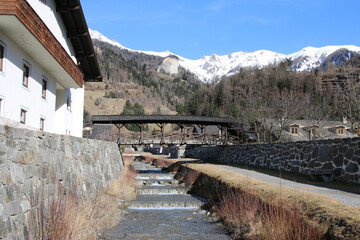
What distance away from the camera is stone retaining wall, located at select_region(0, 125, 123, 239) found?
246 inches

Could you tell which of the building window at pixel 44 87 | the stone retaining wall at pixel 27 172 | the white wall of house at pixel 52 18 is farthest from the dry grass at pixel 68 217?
the white wall of house at pixel 52 18

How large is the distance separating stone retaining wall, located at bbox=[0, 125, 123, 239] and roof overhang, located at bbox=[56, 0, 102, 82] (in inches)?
408

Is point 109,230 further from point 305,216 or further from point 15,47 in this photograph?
point 15,47

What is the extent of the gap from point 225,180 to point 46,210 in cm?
912

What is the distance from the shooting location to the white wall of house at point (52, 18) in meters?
16.9

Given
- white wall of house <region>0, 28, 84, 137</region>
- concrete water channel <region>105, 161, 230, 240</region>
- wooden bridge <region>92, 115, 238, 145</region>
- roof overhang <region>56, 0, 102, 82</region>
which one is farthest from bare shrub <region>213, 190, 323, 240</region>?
wooden bridge <region>92, 115, 238, 145</region>

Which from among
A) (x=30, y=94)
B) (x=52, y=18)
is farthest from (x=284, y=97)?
(x=30, y=94)

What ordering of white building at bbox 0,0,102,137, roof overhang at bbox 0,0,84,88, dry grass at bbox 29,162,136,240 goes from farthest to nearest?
white building at bbox 0,0,102,137
roof overhang at bbox 0,0,84,88
dry grass at bbox 29,162,136,240

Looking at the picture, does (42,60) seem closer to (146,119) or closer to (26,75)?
(26,75)

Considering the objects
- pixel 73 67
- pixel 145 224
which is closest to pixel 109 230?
pixel 145 224

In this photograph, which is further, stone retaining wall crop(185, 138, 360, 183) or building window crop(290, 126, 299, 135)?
building window crop(290, 126, 299, 135)

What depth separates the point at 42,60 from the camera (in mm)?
17047

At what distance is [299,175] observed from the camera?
16.0 meters

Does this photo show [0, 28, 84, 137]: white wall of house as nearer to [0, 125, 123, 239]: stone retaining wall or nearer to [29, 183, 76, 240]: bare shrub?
[0, 125, 123, 239]: stone retaining wall
